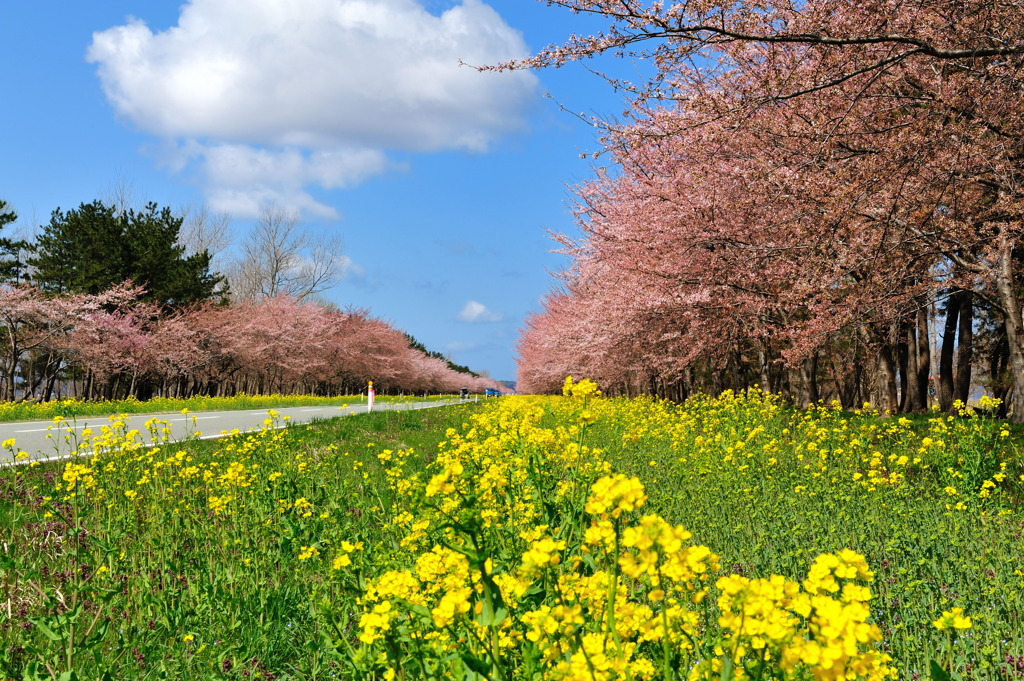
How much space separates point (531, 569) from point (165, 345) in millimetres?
36911

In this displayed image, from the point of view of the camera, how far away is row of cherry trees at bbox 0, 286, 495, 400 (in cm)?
3039

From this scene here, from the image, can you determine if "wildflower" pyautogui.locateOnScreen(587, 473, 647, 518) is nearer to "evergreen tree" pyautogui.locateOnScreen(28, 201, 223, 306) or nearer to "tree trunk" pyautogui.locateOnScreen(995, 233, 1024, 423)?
"tree trunk" pyautogui.locateOnScreen(995, 233, 1024, 423)

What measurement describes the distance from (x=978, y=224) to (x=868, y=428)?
516 centimetres

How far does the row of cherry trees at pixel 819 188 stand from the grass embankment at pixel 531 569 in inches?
126

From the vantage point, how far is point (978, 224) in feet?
38.1

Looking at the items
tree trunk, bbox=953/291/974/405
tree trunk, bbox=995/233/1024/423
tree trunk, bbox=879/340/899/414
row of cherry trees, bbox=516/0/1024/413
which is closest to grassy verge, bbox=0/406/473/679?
row of cherry trees, bbox=516/0/1024/413

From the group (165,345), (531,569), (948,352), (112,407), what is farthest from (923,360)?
(165,345)

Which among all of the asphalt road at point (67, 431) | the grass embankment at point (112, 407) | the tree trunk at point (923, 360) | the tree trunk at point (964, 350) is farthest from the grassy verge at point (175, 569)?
the tree trunk at point (923, 360)

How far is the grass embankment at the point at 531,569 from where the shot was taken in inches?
64.3

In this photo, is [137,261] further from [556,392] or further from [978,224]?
[978,224]

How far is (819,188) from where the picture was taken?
387 inches

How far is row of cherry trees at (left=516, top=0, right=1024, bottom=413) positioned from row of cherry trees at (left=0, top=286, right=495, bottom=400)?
2404cm

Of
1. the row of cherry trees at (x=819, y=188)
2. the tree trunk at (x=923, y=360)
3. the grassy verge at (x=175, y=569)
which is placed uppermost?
the row of cherry trees at (x=819, y=188)

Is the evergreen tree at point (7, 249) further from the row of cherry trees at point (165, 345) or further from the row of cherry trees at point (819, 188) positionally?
the row of cherry trees at point (819, 188)
